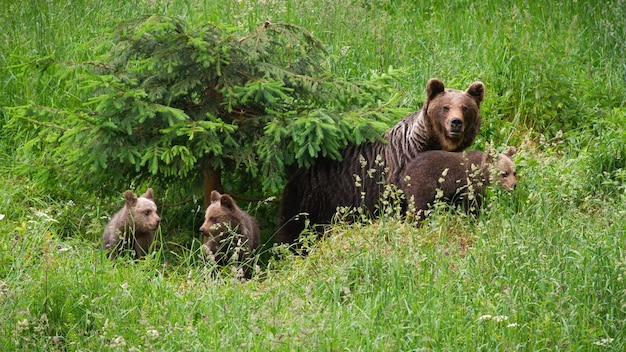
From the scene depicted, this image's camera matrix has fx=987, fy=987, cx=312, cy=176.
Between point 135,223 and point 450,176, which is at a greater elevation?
point 450,176

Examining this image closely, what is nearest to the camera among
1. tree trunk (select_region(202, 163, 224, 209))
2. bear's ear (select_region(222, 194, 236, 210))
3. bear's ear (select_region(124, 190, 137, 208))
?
bear's ear (select_region(124, 190, 137, 208))

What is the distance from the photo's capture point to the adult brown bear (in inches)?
316

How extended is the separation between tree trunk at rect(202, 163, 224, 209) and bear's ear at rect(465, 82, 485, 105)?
7.38 ft

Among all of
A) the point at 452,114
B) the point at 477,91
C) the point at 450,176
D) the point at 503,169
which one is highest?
the point at 477,91

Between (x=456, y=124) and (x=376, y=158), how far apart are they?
69 cm

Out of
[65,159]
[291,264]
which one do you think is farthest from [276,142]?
[65,159]

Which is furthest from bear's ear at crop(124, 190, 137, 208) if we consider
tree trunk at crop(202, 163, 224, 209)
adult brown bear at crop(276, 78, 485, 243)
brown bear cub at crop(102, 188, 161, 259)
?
adult brown bear at crop(276, 78, 485, 243)

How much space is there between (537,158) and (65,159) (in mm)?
4108

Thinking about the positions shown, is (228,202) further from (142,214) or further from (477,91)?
(477,91)

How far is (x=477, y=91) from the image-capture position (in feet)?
26.8

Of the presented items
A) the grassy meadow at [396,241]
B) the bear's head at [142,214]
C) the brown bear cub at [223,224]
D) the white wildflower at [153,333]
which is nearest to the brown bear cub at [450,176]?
the grassy meadow at [396,241]

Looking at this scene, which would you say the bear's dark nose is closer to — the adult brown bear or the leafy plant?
the adult brown bear

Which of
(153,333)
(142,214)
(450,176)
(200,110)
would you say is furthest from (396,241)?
(200,110)

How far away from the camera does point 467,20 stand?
11.2 meters
